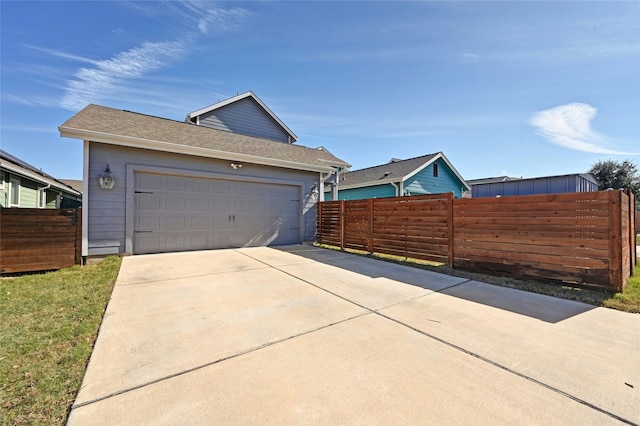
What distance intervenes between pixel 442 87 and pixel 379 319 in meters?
8.84

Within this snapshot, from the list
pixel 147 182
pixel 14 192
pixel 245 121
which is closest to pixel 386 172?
pixel 245 121

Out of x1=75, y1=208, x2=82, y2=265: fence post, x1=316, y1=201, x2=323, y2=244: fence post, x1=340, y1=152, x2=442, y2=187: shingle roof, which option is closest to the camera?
x1=75, y1=208, x2=82, y2=265: fence post

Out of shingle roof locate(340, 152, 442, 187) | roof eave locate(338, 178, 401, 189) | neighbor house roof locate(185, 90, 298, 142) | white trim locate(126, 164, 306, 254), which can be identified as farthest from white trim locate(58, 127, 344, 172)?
shingle roof locate(340, 152, 442, 187)

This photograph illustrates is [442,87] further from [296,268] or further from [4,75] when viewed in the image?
[4,75]

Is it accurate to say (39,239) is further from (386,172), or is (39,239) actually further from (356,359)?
(386,172)

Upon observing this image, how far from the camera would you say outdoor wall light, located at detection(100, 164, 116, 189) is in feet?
20.8

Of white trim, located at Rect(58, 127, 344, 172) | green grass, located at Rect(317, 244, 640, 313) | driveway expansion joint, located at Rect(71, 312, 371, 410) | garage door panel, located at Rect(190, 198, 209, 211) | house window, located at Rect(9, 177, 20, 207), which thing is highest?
white trim, located at Rect(58, 127, 344, 172)

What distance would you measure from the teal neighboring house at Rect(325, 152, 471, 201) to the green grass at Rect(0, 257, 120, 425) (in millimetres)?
12486

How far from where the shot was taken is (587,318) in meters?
3.15

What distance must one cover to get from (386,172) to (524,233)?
10.8 meters

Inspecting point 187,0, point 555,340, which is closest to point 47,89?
point 187,0

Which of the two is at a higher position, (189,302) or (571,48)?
(571,48)

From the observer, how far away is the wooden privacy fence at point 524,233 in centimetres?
407

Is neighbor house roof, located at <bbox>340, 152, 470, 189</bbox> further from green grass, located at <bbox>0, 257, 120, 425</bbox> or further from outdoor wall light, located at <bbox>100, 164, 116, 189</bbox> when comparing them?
green grass, located at <bbox>0, 257, 120, 425</bbox>
